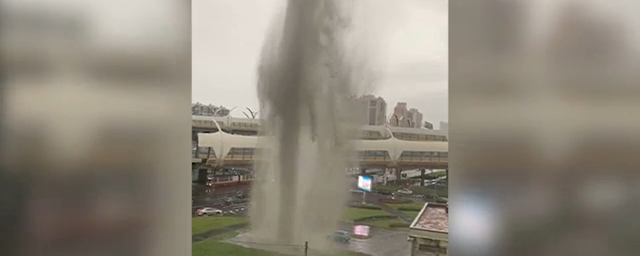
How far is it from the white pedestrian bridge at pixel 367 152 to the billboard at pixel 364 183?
29 mm

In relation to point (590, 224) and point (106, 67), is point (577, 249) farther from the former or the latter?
point (106, 67)

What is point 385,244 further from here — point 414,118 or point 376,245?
point 414,118

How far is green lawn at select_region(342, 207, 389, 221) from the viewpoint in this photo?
1.08m

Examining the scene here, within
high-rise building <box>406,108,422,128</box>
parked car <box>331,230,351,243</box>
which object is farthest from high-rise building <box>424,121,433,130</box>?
parked car <box>331,230,351,243</box>

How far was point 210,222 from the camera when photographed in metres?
1.15

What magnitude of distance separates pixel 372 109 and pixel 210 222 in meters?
0.50

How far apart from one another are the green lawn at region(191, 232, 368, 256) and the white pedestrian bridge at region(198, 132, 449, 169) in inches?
7.7

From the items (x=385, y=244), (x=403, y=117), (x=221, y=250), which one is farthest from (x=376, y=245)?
(x=221, y=250)

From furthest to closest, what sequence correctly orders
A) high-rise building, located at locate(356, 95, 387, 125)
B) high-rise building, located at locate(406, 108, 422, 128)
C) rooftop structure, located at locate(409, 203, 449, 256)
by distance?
high-rise building, located at locate(356, 95, 387, 125)
high-rise building, located at locate(406, 108, 422, 128)
rooftop structure, located at locate(409, 203, 449, 256)

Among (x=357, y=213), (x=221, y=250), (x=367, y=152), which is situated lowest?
(x=221, y=250)

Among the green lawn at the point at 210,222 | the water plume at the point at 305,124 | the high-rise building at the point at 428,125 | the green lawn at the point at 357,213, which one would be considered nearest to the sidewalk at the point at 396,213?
the green lawn at the point at 357,213

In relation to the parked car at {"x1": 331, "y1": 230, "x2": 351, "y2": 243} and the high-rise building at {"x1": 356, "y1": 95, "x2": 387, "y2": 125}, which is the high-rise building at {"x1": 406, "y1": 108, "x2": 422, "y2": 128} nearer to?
the high-rise building at {"x1": 356, "y1": 95, "x2": 387, "y2": 125}

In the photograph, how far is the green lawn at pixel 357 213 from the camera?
1078mm

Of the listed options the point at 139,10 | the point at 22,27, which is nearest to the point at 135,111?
the point at 139,10
